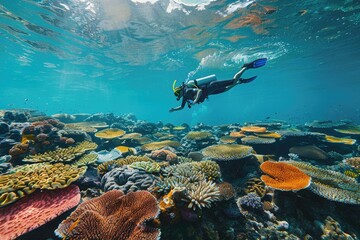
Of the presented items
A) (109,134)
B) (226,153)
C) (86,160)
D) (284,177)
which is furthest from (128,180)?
(109,134)

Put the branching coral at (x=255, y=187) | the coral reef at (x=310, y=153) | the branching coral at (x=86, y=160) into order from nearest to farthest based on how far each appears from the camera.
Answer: the branching coral at (x=255, y=187), the branching coral at (x=86, y=160), the coral reef at (x=310, y=153)

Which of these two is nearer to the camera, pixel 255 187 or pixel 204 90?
pixel 255 187

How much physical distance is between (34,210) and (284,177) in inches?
213

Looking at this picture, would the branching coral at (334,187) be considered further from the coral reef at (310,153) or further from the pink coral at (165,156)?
the pink coral at (165,156)

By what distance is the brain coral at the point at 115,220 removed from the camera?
2352mm

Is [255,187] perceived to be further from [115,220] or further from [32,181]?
[32,181]

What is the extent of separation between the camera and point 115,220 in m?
2.60

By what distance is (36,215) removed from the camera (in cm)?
299

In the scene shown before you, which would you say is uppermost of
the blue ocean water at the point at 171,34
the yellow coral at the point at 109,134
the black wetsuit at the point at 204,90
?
the blue ocean water at the point at 171,34

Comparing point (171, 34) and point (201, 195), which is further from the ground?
point (171, 34)

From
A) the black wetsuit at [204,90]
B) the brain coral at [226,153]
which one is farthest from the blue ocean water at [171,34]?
the brain coral at [226,153]

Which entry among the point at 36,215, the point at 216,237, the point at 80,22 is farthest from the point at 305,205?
the point at 80,22

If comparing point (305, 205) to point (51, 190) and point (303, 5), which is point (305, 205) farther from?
point (303, 5)

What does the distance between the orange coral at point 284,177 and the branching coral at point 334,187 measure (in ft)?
0.81
